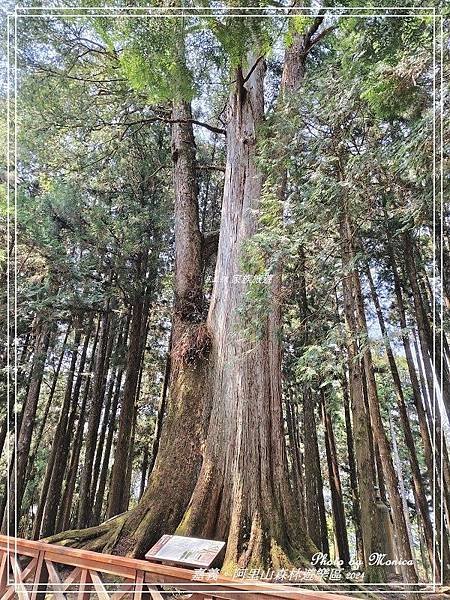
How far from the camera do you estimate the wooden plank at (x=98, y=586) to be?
1.99 meters

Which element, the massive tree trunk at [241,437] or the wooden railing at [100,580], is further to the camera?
the massive tree trunk at [241,437]

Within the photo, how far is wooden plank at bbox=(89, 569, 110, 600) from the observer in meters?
1.99

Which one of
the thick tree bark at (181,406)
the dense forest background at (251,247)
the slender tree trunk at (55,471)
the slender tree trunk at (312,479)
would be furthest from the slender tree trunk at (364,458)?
the slender tree trunk at (55,471)

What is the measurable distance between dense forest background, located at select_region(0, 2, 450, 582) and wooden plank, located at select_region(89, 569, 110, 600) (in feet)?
1.07

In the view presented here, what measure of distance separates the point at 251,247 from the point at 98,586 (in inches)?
83.7

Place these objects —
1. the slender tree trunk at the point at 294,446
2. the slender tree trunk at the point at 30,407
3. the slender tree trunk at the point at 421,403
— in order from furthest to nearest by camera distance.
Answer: the slender tree trunk at the point at 294,446
the slender tree trunk at the point at 30,407
the slender tree trunk at the point at 421,403

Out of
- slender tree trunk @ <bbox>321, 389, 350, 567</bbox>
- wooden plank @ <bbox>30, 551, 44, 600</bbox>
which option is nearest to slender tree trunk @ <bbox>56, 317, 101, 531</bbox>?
slender tree trunk @ <bbox>321, 389, 350, 567</bbox>

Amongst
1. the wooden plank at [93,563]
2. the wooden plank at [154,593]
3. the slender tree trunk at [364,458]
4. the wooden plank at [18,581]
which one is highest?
the slender tree trunk at [364,458]

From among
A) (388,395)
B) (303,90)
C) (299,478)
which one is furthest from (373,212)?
(299,478)

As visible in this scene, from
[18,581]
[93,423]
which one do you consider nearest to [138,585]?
[18,581]

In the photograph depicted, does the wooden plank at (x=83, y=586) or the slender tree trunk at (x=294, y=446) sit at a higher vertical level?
the slender tree trunk at (x=294, y=446)

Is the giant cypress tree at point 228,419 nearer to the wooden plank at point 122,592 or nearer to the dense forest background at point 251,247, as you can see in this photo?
the dense forest background at point 251,247

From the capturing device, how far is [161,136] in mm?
5891

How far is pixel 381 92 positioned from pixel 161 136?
4.53m
